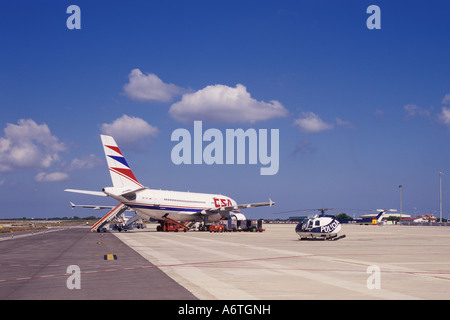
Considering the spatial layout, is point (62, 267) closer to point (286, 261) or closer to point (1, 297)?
point (1, 297)

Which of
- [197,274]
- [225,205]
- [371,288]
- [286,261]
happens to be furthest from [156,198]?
[371,288]

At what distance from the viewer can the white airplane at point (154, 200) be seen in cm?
7619

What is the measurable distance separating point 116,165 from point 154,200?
831 cm

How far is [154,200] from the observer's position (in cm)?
8075

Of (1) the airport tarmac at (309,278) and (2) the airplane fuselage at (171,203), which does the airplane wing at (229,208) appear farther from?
(1) the airport tarmac at (309,278)

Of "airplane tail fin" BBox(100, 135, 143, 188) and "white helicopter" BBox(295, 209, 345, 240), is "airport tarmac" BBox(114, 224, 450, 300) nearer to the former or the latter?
"white helicopter" BBox(295, 209, 345, 240)

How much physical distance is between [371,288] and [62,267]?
14.6 metres

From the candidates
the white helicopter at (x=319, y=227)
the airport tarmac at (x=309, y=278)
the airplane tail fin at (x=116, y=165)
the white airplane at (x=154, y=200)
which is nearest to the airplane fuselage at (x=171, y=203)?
the white airplane at (x=154, y=200)

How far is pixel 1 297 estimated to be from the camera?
15.5 m

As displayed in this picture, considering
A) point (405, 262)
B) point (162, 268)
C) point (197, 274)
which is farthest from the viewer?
point (405, 262)

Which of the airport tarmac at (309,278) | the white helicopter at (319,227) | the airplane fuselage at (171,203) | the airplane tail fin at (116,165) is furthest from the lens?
the airplane fuselage at (171,203)
